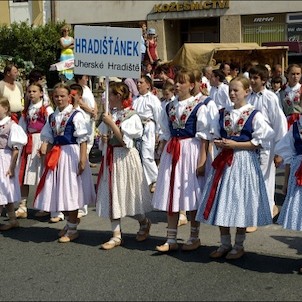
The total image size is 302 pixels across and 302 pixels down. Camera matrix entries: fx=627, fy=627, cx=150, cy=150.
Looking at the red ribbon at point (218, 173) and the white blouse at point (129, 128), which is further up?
the white blouse at point (129, 128)

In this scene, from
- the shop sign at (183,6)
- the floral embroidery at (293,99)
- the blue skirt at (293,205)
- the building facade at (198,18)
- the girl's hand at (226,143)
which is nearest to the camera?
the blue skirt at (293,205)

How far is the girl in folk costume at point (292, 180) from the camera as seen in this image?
5277 mm

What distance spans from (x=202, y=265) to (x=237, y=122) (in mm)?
1328

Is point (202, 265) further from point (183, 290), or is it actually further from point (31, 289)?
point (31, 289)

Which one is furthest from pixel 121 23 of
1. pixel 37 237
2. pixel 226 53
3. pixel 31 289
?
pixel 31 289

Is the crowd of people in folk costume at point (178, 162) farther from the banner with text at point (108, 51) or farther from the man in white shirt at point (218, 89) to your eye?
the man in white shirt at point (218, 89)

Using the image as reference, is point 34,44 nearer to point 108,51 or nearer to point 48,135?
point 48,135

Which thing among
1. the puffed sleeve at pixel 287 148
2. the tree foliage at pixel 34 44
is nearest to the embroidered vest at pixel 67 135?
the puffed sleeve at pixel 287 148

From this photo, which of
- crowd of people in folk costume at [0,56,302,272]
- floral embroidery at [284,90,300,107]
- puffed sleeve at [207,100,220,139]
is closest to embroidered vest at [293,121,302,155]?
crowd of people in folk costume at [0,56,302,272]

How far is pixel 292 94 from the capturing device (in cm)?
845

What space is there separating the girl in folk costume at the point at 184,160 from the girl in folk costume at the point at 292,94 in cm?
255

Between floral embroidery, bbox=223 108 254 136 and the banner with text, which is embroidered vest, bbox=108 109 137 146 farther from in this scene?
floral embroidery, bbox=223 108 254 136

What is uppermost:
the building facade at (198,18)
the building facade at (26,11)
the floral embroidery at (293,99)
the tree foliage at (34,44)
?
the building facade at (26,11)

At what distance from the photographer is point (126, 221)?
24.5 ft
